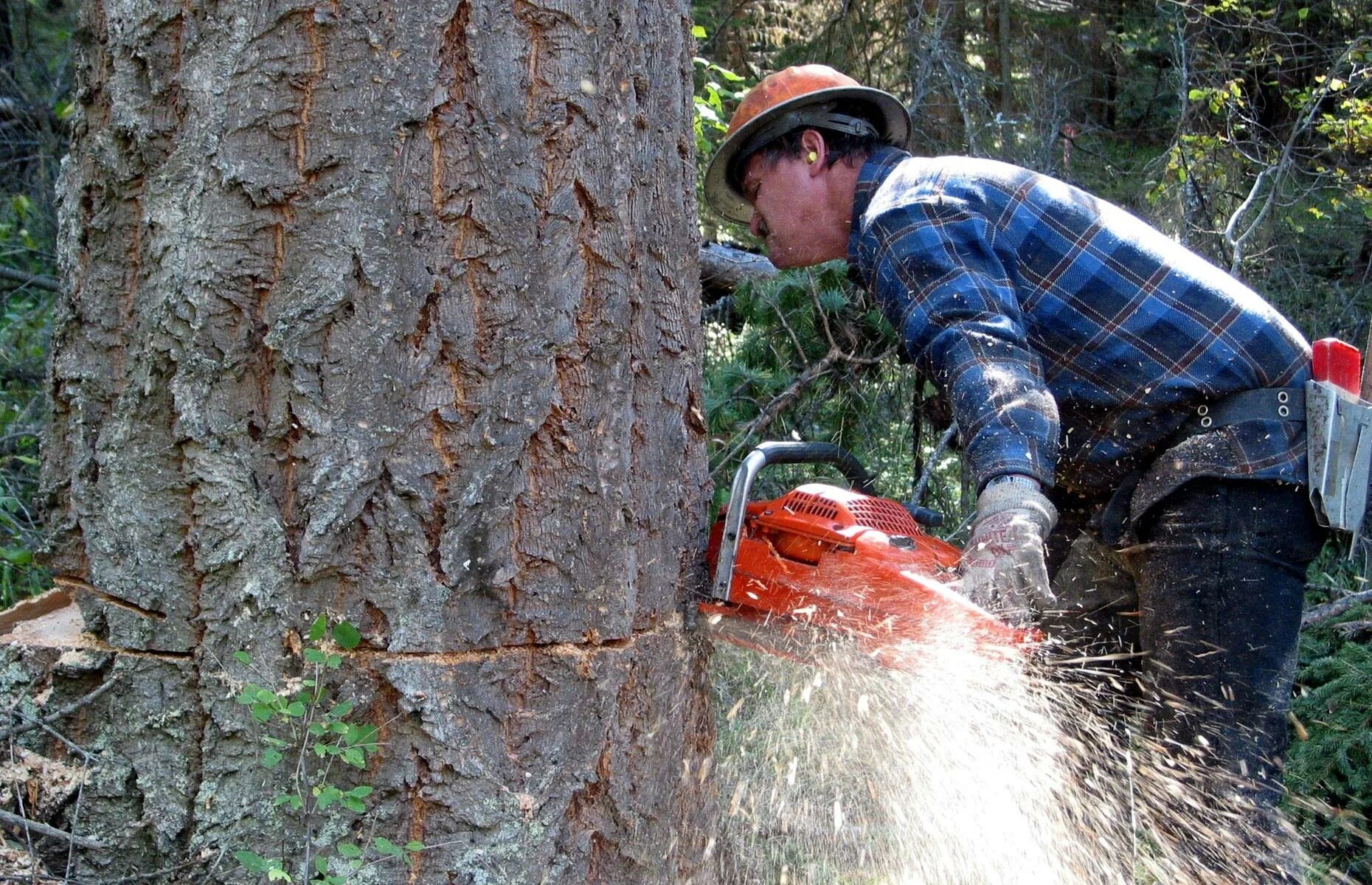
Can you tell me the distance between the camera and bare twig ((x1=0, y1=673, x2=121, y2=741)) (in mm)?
1807

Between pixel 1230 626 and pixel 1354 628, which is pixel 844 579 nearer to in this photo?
pixel 1230 626

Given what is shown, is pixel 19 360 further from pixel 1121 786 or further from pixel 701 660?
pixel 1121 786

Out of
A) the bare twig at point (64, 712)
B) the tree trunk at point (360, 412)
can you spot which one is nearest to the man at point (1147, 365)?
the tree trunk at point (360, 412)

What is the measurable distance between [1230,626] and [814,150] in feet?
4.81

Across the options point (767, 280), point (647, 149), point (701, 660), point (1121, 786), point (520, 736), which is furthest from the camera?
point (767, 280)

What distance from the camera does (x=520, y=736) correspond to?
1799 mm

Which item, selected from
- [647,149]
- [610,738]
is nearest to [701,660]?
[610,738]

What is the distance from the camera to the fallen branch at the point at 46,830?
68.4 inches

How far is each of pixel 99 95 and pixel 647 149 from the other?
92 cm

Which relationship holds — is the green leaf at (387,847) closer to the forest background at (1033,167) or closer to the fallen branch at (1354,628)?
the forest background at (1033,167)

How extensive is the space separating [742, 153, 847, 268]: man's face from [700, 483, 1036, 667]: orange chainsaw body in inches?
30.7

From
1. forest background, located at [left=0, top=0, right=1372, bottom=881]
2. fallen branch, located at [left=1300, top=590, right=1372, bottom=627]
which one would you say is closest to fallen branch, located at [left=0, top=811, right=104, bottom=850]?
forest background, located at [left=0, top=0, right=1372, bottom=881]

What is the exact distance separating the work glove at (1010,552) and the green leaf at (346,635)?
1.09m

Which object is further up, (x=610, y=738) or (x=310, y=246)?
(x=310, y=246)
